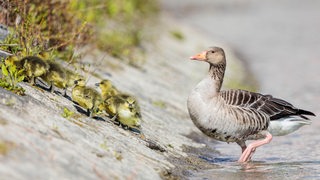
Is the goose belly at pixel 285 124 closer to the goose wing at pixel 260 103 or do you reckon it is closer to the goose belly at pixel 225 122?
the goose wing at pixel 260 103

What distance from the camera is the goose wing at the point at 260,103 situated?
1091 centimetres

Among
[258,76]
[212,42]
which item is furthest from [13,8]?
[212,42]

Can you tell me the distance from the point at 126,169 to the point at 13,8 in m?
5.32

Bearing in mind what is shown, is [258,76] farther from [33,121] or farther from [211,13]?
[211,13]

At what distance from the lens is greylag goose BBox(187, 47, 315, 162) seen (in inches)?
412

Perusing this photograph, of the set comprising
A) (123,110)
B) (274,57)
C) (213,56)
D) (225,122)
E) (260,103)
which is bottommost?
(123,110)

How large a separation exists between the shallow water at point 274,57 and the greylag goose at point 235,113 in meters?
0.39

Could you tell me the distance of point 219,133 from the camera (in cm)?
1055

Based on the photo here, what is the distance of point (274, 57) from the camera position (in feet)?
79.3

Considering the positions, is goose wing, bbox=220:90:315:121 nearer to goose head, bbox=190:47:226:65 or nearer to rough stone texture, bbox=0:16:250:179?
goose head, bbox=190:47:226:65

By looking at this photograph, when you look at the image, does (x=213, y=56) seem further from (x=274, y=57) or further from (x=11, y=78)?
(x=274, y=57)

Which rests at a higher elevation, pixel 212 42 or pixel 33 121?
pixel 212 42

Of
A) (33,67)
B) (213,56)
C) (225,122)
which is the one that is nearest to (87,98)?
(33,67)

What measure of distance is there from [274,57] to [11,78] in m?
16.5
